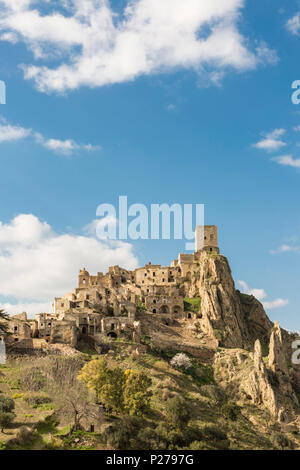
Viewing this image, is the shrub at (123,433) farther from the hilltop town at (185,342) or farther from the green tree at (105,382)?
the green tree at (105,382)

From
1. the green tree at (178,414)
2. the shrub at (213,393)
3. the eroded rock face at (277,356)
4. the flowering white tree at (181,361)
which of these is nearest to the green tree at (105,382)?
the green tree at (178,414)

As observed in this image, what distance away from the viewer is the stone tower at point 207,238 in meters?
134

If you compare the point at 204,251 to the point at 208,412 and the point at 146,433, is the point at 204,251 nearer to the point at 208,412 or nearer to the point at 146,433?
the point at 208,412

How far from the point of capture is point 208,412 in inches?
A: 2901

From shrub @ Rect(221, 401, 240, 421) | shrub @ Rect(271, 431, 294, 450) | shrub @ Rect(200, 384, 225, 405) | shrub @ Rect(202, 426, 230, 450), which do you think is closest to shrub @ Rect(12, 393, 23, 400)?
shrub @ Rect(202, 426, 230, 450)

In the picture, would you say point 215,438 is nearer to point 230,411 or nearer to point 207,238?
point 230,411

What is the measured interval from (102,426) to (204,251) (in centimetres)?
7266

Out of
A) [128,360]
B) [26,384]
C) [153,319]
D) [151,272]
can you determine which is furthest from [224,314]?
[26,384]

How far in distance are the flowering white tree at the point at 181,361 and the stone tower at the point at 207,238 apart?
4429 centimetres

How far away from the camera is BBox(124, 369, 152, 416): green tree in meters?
65.4

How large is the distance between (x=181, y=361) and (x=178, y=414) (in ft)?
90.7

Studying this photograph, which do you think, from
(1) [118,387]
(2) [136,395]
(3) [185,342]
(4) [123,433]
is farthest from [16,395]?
(3) [185,342]

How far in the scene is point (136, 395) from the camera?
6600 cm

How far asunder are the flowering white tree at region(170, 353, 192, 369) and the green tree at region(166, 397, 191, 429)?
23748mm
